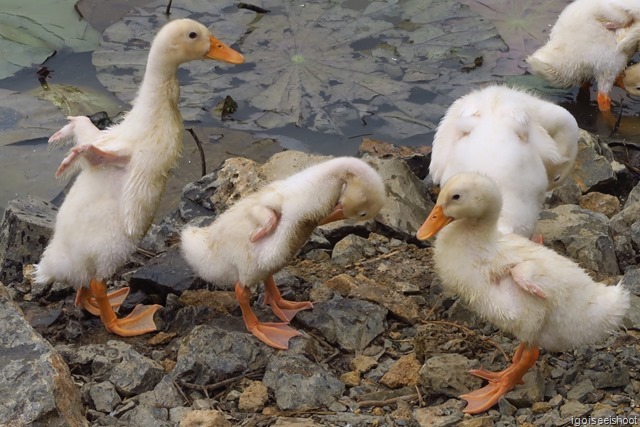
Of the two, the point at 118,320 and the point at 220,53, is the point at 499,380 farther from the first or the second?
the point at 220,53

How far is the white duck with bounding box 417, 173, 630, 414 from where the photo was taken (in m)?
4.44

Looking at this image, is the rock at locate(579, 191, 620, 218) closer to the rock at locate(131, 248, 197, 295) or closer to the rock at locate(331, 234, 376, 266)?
the rock at locate(331, 234, 376, 266)

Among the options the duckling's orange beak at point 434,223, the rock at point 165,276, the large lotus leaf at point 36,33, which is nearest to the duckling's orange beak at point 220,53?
the rock at point 165,276

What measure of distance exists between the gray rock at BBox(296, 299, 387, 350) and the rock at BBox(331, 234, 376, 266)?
0.62 metres

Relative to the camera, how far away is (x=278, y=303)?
212 inches

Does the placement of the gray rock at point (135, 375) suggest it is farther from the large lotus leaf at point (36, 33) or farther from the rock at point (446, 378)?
the large lotus leaf at point (36, 33)

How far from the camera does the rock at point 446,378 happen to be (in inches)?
182

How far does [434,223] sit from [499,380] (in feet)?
2.58

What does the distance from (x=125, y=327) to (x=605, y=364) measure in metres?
2.47

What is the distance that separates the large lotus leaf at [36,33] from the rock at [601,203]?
4.47 metres

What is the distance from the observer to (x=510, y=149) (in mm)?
5359

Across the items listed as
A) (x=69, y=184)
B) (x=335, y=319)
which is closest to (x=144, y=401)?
(x=335, y=319)

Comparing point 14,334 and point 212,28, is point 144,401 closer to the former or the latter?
point 14,334

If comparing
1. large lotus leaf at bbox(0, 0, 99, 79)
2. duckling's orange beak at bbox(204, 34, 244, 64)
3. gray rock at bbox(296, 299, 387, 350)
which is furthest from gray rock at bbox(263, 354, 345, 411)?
large lotus leaf at bbox(0, 0, 99, 79)
